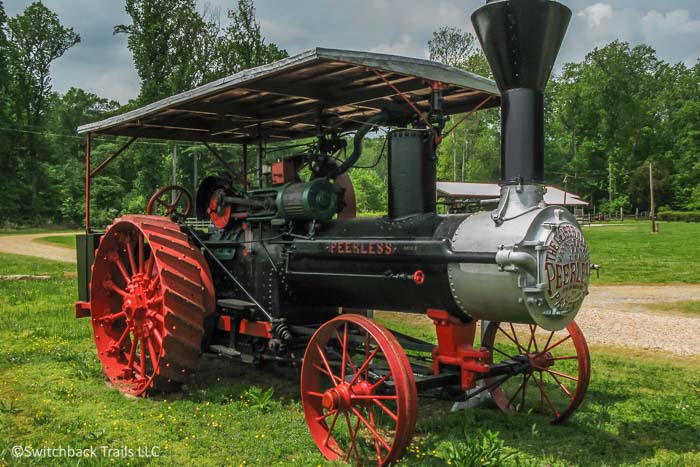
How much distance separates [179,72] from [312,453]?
31990 mm

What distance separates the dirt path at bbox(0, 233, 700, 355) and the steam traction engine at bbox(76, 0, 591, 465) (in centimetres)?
190

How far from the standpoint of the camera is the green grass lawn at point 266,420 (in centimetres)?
412

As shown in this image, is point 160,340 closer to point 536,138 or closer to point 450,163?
point 536,138

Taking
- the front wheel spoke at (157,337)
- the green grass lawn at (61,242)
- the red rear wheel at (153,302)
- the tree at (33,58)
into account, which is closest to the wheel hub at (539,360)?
the red rear wheel at (153,302)

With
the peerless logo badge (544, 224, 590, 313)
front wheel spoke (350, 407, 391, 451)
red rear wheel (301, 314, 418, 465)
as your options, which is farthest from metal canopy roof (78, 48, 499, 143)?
front wheel spoke (350, 407, 391, 451)

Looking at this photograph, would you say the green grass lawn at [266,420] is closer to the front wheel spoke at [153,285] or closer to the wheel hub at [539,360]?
the wheel hub at [539,360]

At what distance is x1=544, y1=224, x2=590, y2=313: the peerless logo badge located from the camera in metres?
3.63

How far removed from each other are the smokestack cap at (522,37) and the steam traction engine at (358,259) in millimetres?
11

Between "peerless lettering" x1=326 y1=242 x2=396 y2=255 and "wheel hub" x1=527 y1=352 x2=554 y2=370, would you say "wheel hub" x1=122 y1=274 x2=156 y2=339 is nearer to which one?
"peerless lettering" x1=326 y1=242 x2=396 y2=255

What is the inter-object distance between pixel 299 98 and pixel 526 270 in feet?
9.48

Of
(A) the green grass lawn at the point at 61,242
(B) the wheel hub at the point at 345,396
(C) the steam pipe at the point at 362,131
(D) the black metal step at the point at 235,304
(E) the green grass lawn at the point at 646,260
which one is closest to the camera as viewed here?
(B) the wheel hub at the point at 345,396

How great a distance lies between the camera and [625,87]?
61.2 m

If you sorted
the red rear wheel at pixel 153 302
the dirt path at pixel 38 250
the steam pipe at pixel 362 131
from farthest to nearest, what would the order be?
the dirt path at pixel 38 250
the red rear wheel at pixel 153 302
the steam pipe at pixel 362 131

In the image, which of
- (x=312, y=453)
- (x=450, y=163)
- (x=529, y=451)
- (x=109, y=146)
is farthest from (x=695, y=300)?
(x=450, y=163)
